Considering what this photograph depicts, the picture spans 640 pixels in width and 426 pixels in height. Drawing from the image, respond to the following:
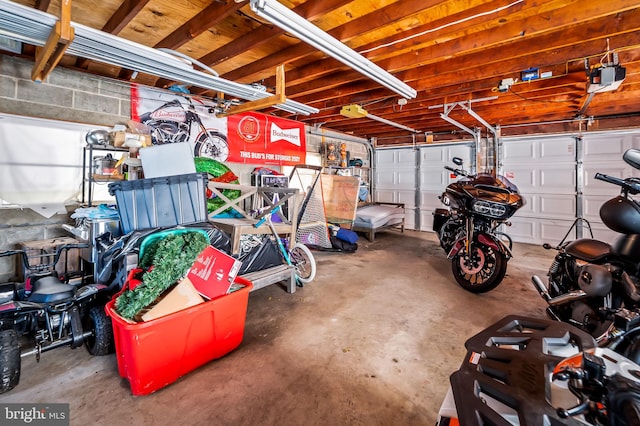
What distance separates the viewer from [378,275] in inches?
161

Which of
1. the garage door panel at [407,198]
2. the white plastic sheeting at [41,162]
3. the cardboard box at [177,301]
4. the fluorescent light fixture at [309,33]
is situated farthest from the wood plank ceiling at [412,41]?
the garage door panel at [407,198]

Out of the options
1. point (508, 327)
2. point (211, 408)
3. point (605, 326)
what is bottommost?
point (211, 408)

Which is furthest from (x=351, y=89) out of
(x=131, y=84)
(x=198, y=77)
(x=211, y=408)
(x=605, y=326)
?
(x=211, y=408)

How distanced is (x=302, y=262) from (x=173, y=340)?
6.73 ft

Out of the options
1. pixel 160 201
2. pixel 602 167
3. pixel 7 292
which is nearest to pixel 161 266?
pixel 160 201

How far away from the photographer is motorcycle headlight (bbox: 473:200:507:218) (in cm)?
317

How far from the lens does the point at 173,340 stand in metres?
1.68

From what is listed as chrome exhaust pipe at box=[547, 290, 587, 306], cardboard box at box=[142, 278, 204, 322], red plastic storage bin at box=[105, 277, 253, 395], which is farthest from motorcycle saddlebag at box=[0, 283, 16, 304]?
chrome exhaust pipe at box=[547, 290, 587, 306]

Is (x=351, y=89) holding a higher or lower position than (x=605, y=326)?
higher

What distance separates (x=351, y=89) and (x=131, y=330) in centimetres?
391

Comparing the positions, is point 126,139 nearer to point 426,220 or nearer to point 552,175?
point 426,220

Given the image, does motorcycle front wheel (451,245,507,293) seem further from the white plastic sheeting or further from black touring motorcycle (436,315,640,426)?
the white plastic sheeting

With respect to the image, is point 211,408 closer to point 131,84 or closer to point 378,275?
point 378,275

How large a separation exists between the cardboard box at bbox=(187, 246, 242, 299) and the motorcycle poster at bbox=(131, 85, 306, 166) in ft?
7.35
